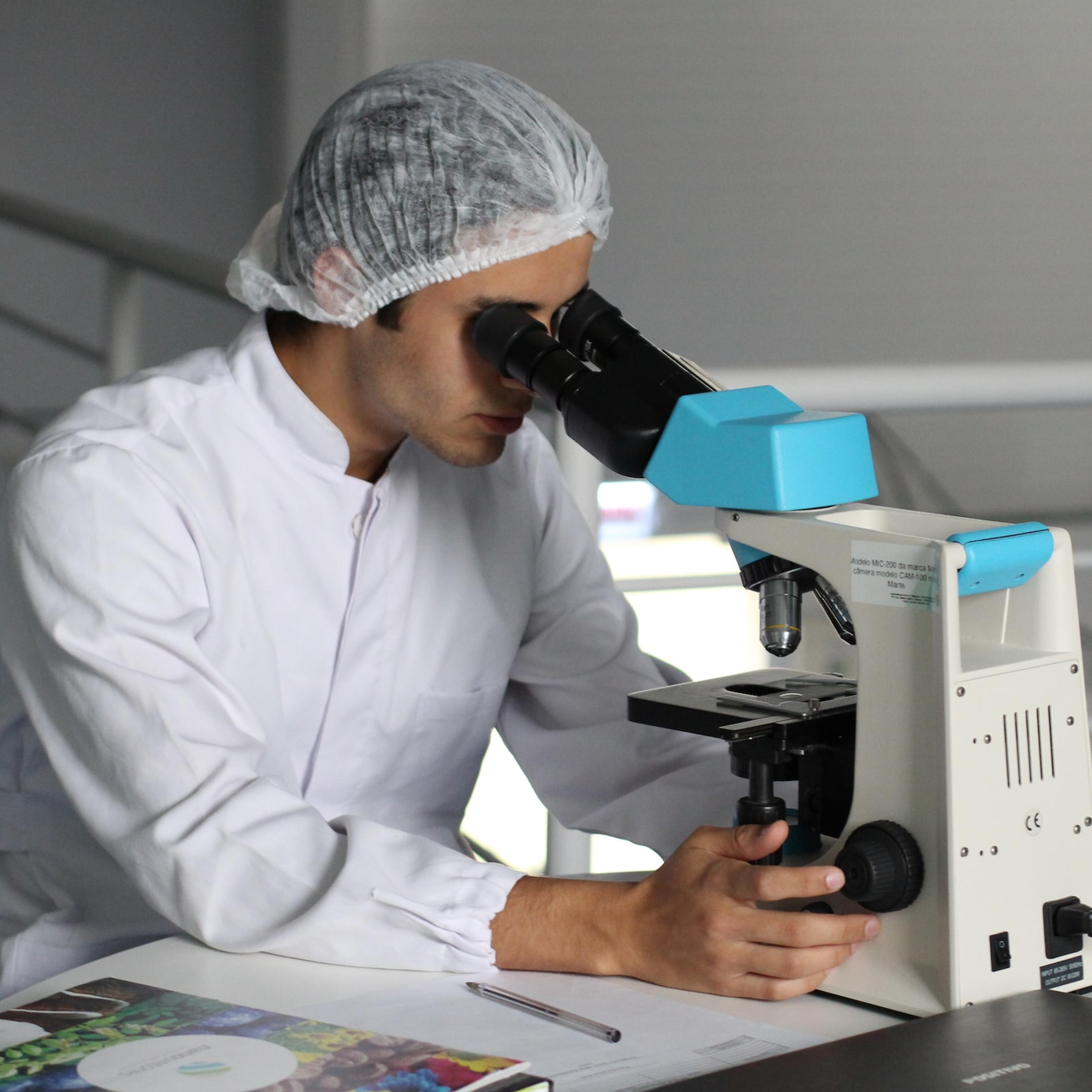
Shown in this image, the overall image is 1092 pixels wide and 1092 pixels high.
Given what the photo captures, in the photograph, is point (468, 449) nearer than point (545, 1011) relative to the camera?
No

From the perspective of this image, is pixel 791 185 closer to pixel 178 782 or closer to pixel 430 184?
pixel 430 184

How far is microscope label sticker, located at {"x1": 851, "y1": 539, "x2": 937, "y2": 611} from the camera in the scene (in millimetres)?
938

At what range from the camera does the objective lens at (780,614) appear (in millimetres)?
1045

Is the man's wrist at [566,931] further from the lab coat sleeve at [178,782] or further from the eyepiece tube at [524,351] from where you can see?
the eyepiece tube at [524,351]

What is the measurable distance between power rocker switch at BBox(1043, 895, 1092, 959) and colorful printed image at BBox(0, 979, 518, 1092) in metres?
0.44

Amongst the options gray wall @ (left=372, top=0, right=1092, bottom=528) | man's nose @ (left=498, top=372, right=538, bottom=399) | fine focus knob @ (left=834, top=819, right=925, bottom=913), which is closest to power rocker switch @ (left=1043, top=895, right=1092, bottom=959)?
fine focus knob @ (left=834, top=819, right=925, bottom=913)

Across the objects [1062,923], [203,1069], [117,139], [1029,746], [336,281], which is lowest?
[203,1069]

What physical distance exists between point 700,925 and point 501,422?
57cm

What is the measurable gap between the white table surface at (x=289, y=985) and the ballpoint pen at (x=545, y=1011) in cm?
5

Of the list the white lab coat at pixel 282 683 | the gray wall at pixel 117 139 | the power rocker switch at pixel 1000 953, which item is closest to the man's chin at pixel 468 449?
the white lab coat at pixel 282 683

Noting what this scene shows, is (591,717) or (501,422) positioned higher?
(501,422)

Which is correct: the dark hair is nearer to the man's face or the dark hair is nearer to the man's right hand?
the man's face

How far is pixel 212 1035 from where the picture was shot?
2.87 ft

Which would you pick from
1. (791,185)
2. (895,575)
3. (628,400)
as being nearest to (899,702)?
(895,575)
